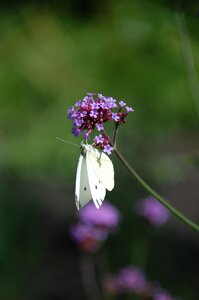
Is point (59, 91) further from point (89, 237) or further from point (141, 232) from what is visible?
point (89, 237)

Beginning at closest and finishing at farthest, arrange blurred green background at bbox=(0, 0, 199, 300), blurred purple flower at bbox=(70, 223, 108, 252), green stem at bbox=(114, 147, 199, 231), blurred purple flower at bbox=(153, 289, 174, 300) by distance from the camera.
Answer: green stem at bbox=(114, 147, 199, 231), blurred purple flower at bbox=(153, 289, 174, 300), blurred purple flower at bbox=(70, 223, 108, 252), blurred green background at bbox=(0, 0, 199, 300)

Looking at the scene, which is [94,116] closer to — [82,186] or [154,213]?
[82,186]

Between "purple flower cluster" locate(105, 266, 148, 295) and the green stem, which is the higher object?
the green stem

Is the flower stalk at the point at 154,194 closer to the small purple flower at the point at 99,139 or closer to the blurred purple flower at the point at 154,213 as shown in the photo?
the small purple flower at the point at 99,139

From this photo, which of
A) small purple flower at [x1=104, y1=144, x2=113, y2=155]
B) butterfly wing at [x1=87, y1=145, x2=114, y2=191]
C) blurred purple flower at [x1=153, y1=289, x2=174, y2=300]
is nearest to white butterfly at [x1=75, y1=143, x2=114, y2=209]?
butterfly wing at [x1=87, y1=145, x2=114, y2=191]

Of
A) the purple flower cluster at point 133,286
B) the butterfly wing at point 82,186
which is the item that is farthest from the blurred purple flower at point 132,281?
the butterfly wing at point 82,186

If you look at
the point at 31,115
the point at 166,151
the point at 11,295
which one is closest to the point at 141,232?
the point at 11,295

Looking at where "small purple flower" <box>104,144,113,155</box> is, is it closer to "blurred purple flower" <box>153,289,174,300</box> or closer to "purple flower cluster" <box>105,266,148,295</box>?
"blurred purple flower" <box>153,289,174,300</box>

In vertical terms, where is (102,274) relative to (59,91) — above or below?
below

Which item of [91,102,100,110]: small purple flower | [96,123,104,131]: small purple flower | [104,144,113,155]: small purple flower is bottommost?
[104,144,113,155]: small purple flower
